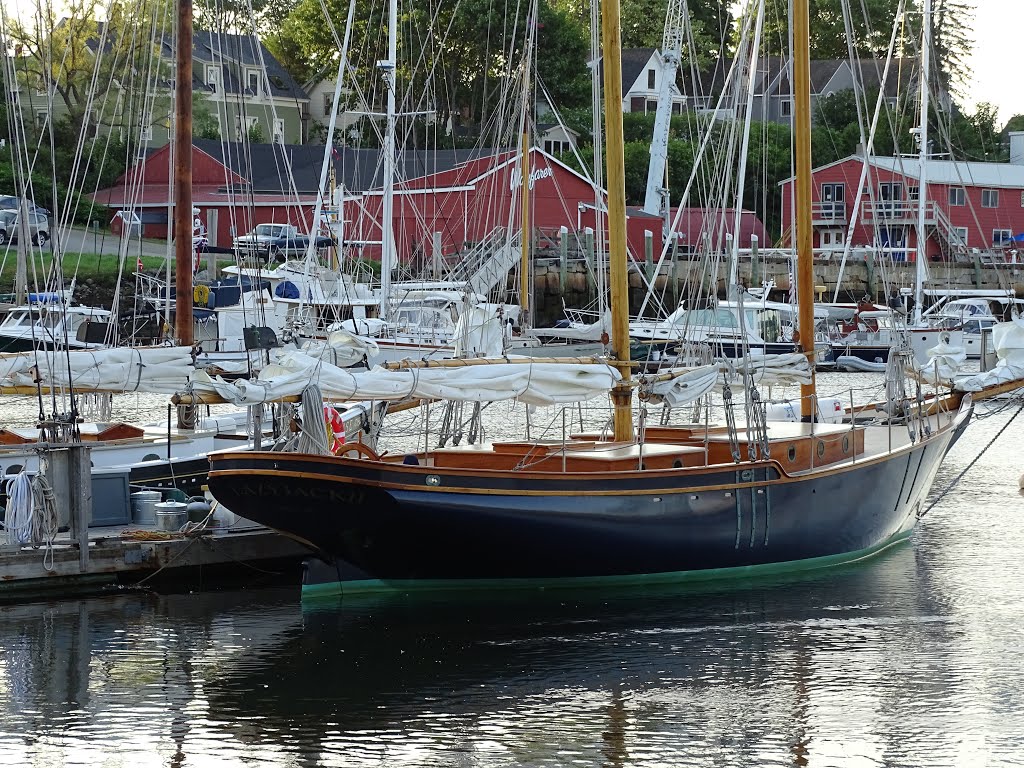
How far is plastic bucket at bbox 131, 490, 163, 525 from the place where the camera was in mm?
20453

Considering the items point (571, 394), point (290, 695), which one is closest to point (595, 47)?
point (571, 394)

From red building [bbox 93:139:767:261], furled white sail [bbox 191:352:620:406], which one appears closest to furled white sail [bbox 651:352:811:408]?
furled white sail [bbox 191:352:620:406]

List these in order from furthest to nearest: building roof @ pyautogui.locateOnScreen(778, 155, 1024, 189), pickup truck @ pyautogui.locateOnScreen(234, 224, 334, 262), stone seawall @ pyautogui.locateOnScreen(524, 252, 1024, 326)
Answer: building roof @ pyautogui.locateOnScreen(778, 155, 1024, 189), stone seawall @ pyautogui.locateOnScreen(524, 252, 1024, 326), pickup truck @ pyautogui.locateOnScreen(234, 224, 334, 262)

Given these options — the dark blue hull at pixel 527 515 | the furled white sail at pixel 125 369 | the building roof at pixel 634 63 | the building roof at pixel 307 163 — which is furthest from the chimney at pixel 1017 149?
the furled white sail at pixel 125 369

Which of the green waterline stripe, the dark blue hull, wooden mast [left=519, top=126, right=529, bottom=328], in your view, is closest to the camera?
the dark blue hull

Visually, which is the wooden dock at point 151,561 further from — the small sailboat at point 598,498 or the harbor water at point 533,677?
the small sailboat at point 598,498

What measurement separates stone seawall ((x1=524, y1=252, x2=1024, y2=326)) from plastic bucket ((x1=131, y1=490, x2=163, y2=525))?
40216 mm

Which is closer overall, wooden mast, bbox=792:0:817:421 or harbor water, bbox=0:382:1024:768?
harbor water, bbox=0:382:1024:768

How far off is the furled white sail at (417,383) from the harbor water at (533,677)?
2564 mm

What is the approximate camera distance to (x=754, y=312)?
2130 inches

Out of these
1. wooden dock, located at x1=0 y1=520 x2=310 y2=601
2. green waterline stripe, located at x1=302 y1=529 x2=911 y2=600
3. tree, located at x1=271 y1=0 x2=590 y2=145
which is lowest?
green waterline stripe, located at x1=302 y1=529 x2=911 y2=600

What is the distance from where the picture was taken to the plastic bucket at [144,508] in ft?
67.1

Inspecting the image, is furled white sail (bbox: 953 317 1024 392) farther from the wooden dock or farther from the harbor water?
the wooden dock

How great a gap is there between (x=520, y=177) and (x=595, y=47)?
71.9 feet
